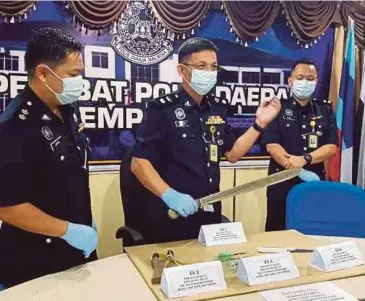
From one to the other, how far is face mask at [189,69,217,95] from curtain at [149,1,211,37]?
21.3 inches

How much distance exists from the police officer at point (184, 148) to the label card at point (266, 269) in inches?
29.5

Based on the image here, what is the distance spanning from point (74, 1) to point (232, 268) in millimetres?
1763

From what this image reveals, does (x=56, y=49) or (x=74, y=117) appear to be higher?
(x=56, y=49)

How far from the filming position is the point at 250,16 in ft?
9.36

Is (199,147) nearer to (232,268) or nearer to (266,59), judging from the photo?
(232,268)

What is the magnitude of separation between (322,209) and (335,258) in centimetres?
75

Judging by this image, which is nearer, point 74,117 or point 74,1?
point 74,117

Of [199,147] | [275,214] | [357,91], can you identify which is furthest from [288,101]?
[199,147]

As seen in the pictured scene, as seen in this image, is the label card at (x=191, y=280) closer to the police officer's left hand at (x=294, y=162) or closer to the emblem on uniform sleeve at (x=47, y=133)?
the emblem on uniform sleeve at (x=47, y=133)

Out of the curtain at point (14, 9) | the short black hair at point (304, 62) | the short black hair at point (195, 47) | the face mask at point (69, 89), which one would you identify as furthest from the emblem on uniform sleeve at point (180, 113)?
the short black hair at point (304, 62)

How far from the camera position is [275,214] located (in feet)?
9.81

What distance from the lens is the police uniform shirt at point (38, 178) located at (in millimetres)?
1554

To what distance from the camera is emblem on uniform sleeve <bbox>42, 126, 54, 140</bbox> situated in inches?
65.4

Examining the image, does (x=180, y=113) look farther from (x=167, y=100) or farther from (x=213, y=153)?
(x=213, y=153)
